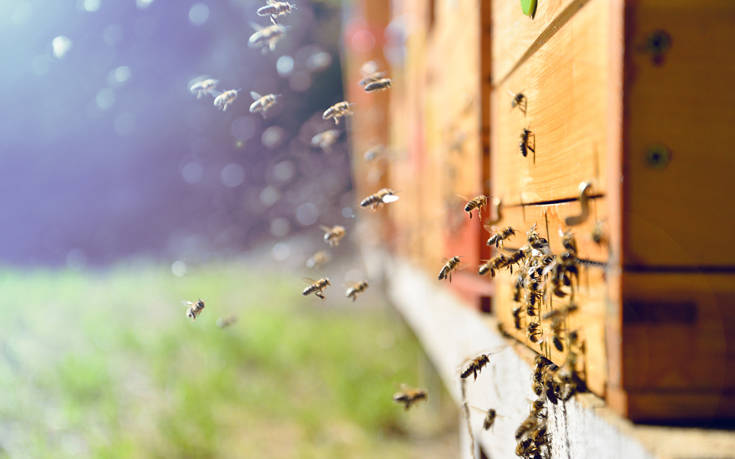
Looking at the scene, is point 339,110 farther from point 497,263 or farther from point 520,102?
point 497,263

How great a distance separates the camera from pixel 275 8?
6.45ft

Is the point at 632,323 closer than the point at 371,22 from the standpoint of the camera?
Yes

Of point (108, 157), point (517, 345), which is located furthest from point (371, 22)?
point (108, 157)

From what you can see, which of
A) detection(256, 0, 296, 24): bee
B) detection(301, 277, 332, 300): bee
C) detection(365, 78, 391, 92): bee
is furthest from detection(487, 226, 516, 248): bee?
detection(256, 0, 296, 24): bee

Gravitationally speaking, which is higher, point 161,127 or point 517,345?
point 161,127

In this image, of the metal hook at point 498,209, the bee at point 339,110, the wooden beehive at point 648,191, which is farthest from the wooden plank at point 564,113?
the bee at point 339,110

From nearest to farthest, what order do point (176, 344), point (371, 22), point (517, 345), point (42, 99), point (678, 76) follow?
point (678, 76)
point (517, 345)
point (176, 344)
point (371, 22)
point (42, 99)

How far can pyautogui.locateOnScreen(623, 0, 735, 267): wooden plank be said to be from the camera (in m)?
0.98

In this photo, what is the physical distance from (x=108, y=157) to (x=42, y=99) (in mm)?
5505

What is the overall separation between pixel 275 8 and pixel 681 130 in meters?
1.43

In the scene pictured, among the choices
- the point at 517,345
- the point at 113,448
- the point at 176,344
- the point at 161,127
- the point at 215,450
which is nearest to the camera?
the point at 517,345

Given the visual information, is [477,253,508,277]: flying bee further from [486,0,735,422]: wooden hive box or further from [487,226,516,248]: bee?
[486,0,735,422]: wooden hive box

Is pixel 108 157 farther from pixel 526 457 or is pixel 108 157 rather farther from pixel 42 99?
pixel 526 457

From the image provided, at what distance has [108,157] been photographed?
1380 centimetres
